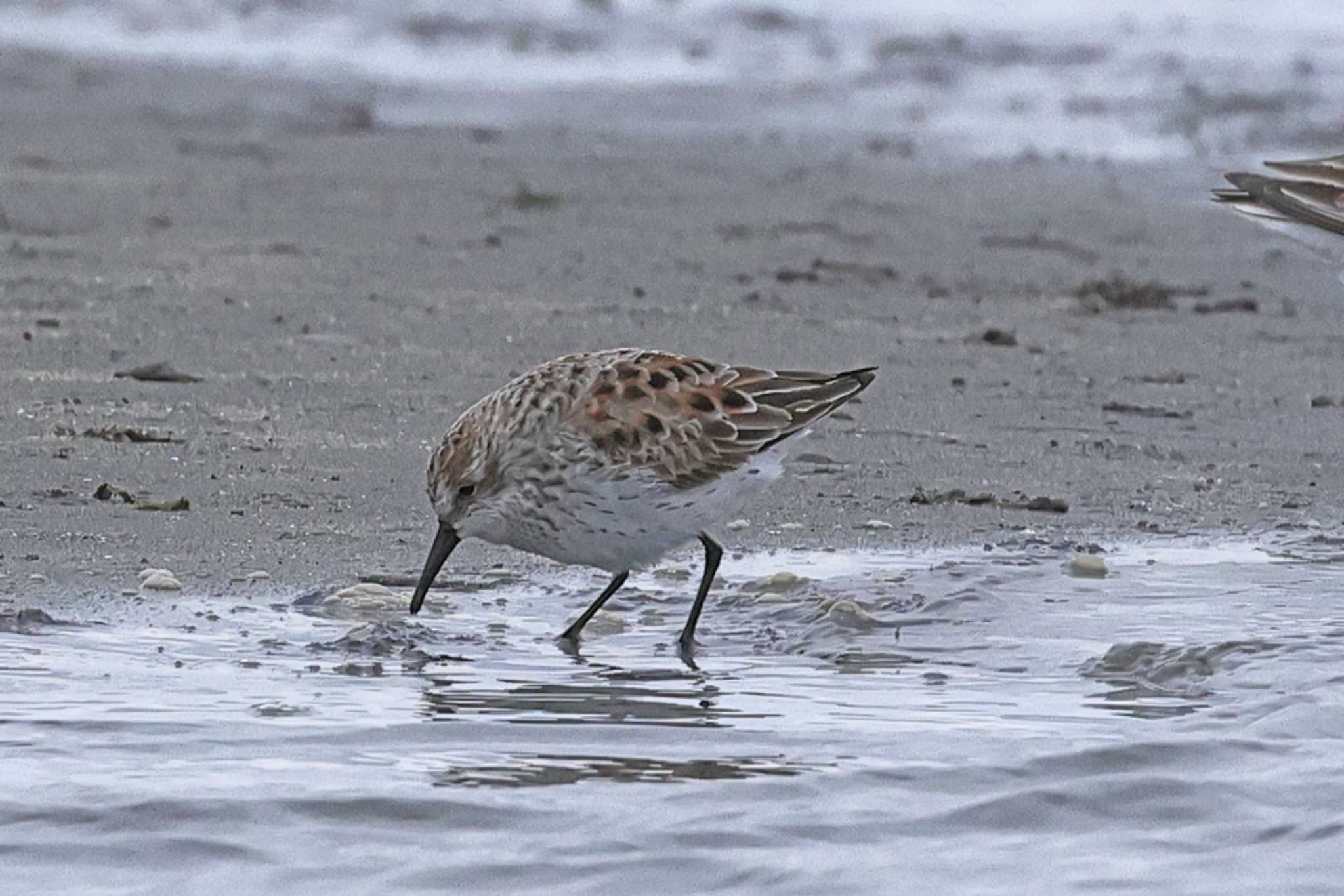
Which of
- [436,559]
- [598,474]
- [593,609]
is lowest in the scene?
[593,609]

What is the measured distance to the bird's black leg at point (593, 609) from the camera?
21.5 feet

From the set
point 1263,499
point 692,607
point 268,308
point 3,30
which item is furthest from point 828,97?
point 692,607

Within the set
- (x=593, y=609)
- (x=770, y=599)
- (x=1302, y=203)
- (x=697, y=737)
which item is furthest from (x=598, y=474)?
(x=1302, y=203)

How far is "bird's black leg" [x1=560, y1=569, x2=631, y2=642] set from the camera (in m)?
6.54

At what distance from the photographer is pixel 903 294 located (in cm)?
1163

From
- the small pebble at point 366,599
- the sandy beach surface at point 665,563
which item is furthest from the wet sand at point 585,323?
the small pebble at point 366,599

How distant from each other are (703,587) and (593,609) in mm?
292

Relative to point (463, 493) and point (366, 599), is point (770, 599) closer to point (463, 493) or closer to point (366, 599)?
point (463, 493)

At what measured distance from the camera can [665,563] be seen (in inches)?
299

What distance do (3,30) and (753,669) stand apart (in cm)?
1660

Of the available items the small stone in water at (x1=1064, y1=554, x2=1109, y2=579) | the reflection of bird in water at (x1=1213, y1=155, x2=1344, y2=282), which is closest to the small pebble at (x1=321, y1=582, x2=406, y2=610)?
the small stone in water at (x1=1064, y1=554, x2=1109, y2=579)

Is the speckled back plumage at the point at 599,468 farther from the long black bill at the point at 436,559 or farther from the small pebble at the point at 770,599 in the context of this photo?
the small pebble at the point at 770,599

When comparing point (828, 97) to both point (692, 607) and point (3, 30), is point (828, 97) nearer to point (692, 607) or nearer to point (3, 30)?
point (3, 30)

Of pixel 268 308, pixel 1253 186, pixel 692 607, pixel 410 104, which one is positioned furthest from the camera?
pixel 410 104
